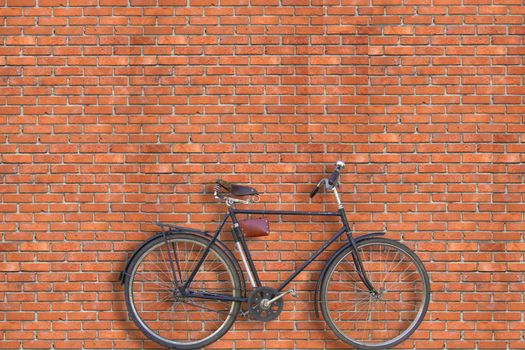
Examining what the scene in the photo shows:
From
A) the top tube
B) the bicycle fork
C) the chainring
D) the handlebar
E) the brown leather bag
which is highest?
the handlebar

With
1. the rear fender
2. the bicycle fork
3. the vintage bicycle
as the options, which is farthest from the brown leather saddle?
the bicycle fork

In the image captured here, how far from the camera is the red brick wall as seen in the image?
4930 millimetres

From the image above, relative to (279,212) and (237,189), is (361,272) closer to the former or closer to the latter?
(279,212)

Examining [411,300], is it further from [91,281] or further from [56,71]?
[56,71]

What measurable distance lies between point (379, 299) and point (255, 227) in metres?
1.01

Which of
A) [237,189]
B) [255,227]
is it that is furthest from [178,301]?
[237,189]

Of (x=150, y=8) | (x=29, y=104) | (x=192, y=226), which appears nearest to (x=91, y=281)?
(x=192, y=226)

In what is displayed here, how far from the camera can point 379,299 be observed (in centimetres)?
496

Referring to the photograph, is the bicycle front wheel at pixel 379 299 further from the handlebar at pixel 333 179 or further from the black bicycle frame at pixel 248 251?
the handlebar at pixel 333 179

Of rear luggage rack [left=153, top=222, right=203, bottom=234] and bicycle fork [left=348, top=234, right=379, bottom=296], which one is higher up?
rear luggage rack [left=153, top=222, right=203, bottom=234]

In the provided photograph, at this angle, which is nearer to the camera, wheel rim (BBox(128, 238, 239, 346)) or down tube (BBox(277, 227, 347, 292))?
down tube (BBox(277, 227, 347, 292))

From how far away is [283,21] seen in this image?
493 centimetres

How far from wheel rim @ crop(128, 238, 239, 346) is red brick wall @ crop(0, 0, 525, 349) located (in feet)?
0.71

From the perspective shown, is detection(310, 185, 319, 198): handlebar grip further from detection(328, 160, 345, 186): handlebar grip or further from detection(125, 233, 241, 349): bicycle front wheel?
detection(125, 233, 241, 349): bicycle front wheel
